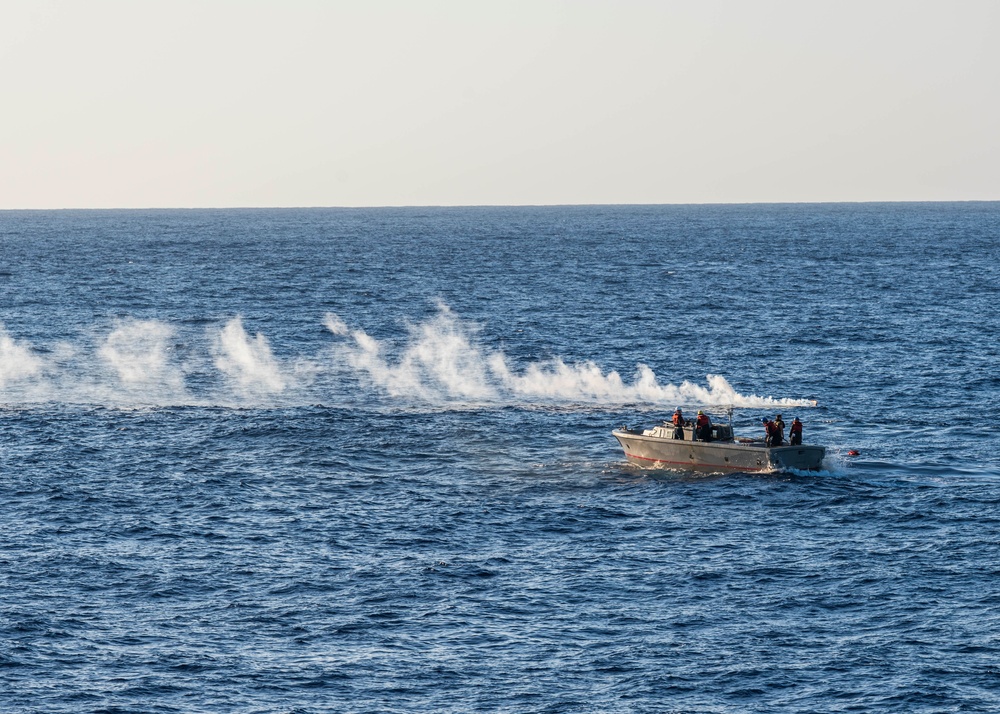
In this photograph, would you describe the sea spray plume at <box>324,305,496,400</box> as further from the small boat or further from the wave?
the small boat

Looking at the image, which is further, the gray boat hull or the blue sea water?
the gray boat hull

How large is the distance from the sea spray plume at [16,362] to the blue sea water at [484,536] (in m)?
0.76

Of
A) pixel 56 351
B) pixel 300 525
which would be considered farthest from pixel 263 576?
pixel 56 351

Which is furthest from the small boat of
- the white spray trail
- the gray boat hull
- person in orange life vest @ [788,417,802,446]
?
the white spray trail

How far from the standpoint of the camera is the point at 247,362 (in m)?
132

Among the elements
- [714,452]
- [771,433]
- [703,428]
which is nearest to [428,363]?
[703,428]

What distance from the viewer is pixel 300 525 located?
241ft

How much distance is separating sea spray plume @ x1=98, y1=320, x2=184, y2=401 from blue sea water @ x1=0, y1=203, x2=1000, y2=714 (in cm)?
75

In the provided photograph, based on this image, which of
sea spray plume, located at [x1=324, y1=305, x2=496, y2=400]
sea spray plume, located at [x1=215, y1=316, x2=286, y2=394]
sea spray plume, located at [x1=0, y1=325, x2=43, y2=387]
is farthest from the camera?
sea spray plume, located at [x1=0, y1=325, x2=43, y2=387]

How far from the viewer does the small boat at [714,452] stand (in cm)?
8412

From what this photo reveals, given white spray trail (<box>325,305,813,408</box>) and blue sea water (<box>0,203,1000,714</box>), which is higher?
white spray trail (<box>325,305,813,408</box>)

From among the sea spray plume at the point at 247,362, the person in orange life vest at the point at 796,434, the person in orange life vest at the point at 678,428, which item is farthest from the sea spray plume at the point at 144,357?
the person in orange life vest at the point at 796,434

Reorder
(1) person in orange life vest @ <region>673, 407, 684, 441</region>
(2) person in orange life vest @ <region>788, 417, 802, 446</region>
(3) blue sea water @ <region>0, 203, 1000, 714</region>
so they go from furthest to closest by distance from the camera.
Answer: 1. (1) person in orange life vest @ <region>673, 407, 684, 441</region>
2. (2) person in orange life vest @ <region>788, 417, 802, 446</region>
3. (3) blue sea water @ <region>0, 203, 1000, 714</region>

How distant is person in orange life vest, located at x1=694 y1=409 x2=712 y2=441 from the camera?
8594 centimetres
